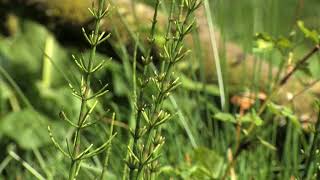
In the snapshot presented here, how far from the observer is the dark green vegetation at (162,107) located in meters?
0.78

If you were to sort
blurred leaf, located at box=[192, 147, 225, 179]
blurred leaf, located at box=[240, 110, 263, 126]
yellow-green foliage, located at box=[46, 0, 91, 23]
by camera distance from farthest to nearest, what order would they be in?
yellow-green foliage, located at box=[46, 0, 91, 23] < blurred leaf, located at box=[192, 147, 225, 179] < blurred leaf, located at box=[240, 110, 263, 126]

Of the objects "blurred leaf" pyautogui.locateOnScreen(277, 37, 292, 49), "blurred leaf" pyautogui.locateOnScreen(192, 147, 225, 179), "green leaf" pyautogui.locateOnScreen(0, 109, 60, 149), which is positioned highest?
"blurred leaf" pyautogui.locateOnScreen(277, 37, 292, 49)

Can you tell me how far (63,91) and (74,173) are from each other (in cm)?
172

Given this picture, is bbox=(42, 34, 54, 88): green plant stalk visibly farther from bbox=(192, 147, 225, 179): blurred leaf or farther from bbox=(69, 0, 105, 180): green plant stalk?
bbox=(69, 0, 105, 180): green plant stalk

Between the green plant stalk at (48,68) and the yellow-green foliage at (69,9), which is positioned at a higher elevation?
the yellow-green foliage at (69,9)

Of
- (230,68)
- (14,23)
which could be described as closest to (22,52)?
(14,23)

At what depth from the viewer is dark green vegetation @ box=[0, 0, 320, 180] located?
0.78 metres

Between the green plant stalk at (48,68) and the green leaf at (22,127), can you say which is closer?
the green leaf at (22,127)

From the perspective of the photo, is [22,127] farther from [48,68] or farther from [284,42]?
[284,42]

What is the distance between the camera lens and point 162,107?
3.61 ft

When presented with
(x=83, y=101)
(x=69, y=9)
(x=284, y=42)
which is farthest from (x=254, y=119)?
(x=69, y=9)

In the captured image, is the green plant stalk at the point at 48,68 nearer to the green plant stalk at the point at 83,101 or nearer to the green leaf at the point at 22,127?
the green leaf at the point at 22,127

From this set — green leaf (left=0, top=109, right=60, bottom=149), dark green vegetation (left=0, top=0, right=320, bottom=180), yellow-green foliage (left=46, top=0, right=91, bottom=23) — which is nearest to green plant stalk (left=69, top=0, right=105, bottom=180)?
dark green vegetation (left=0, top=0, right=320, bottom=180)

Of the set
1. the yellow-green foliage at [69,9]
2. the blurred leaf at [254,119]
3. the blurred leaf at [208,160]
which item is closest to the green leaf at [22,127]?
the yellow-green foliage at [69,9]
